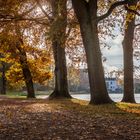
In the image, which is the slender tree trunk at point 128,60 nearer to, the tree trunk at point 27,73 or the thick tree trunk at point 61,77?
the thick tree trunk at point 61,77

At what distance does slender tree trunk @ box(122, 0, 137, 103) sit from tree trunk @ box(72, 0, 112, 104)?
775cm

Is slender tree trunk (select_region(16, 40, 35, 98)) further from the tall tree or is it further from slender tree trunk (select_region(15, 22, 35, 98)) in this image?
the tall tree

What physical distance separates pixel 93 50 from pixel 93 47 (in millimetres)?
171

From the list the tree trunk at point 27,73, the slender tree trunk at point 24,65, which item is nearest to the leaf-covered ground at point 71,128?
the slender tree trunk at point 24,65

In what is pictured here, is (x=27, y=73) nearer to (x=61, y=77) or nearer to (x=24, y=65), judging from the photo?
(x=24, y=65)

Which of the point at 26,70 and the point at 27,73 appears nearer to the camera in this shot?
the point at 27,73

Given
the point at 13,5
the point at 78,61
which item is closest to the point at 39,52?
the point at 78,61

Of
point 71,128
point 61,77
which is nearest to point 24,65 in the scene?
point 61,77

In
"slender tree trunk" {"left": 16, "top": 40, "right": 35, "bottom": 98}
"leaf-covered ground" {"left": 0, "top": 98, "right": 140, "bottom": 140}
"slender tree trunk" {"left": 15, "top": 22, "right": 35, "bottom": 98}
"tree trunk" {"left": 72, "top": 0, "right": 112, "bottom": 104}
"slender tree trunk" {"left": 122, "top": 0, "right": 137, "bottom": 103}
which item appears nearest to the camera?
"leaf-covered ground" {"left": 0, "top": 98, "right": 140, "bottom": 140}

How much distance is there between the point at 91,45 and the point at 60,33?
4.79 meters

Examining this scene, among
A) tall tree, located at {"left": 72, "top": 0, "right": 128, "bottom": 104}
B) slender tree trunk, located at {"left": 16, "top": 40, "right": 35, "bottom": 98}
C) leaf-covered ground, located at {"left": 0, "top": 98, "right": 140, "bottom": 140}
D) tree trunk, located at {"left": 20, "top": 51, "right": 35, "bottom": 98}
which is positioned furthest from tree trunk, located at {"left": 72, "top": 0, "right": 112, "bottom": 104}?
tree trunk, located at {"left": 20, "top": 51, "right": 35, "bottom": 98}

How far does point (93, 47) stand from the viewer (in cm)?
2533

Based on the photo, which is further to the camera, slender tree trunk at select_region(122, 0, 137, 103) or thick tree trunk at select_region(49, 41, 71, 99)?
thick tree trunk at select_region(49, 41, 71, 99)

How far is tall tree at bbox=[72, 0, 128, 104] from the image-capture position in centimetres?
2525
